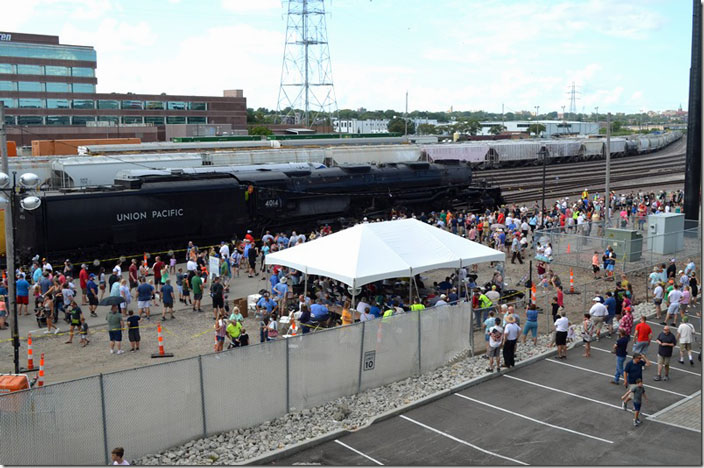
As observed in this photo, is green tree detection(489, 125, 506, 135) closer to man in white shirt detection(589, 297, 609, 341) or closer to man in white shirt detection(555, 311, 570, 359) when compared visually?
man in white shirt detection(589, 297, 609, 341)

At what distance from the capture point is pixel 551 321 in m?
19.9

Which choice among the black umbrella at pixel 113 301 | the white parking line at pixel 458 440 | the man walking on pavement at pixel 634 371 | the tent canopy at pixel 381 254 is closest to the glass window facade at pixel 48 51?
the tent canopy at pixel 381 254

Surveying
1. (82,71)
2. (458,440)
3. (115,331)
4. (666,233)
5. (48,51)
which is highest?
(48,51)

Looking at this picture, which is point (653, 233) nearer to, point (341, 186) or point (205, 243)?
point (341, 186)

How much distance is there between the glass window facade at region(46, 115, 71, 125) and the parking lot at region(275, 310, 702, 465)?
8091cm

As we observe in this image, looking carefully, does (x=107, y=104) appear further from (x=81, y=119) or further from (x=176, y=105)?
(x=176, y=105)

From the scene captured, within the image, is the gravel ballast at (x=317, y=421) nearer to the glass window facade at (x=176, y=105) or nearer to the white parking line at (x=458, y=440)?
the white parking line at (x=458, y=440)

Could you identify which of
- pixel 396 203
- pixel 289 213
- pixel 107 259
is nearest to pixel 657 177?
pixel 396 203

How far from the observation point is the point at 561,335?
16.4 meters

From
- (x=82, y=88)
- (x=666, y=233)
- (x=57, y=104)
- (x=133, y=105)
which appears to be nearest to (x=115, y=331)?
(x=666, y=233)

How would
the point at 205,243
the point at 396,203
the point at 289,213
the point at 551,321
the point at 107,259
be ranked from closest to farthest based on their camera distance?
the point at 551,321
the point at 107,259
the point at 205,243
the point at 289,213
the point at 396,203

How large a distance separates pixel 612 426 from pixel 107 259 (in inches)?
744

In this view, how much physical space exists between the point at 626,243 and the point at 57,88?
75.9 metres

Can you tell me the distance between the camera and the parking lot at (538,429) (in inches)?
451
